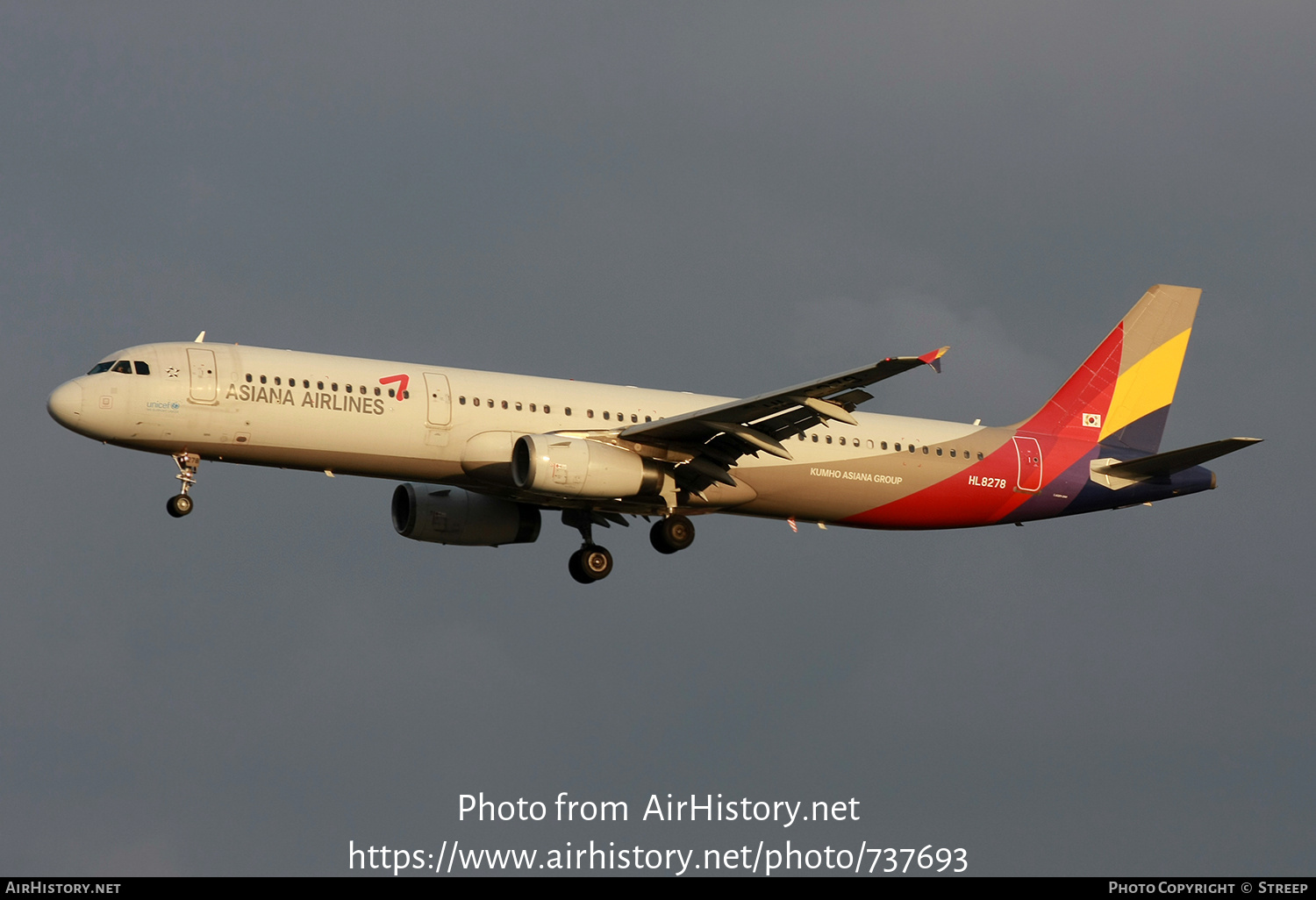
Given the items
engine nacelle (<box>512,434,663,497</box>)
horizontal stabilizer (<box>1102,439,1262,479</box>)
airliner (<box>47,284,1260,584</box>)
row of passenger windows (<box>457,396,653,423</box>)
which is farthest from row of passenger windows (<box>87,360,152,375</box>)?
horizontal stabilizer (<box>1102,439,1262,479</box>)

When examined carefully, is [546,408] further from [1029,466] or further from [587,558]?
[1029,466]

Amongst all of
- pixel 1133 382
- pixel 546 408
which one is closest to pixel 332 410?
pixel 546 408

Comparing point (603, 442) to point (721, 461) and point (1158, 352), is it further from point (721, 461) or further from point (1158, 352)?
point (1158, 352)

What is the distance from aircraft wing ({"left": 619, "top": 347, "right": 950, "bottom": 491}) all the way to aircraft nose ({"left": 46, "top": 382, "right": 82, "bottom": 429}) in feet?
43.2

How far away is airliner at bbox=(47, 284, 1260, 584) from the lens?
38938 millimetres

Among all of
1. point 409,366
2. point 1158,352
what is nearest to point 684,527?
point 409,366

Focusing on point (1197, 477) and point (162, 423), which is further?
point (1197, 477)

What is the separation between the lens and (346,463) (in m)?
39.9

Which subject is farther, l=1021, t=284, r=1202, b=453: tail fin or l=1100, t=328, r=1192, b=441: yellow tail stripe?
l=1100, t=328, r=1192, b=441: yellow tail stripe

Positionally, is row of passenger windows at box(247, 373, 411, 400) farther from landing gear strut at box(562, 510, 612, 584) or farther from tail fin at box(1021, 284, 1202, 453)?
tail fin at box(1021, 284, 1202, 453)

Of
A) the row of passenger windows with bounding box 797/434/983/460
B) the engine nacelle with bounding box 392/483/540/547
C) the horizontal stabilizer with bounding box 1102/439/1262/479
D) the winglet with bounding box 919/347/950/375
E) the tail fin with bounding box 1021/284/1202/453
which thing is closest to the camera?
the winglet with bounding box 919/347/950/375

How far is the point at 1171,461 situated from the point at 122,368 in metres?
28.2

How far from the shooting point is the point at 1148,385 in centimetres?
5041

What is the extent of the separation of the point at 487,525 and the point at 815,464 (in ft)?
31.5
